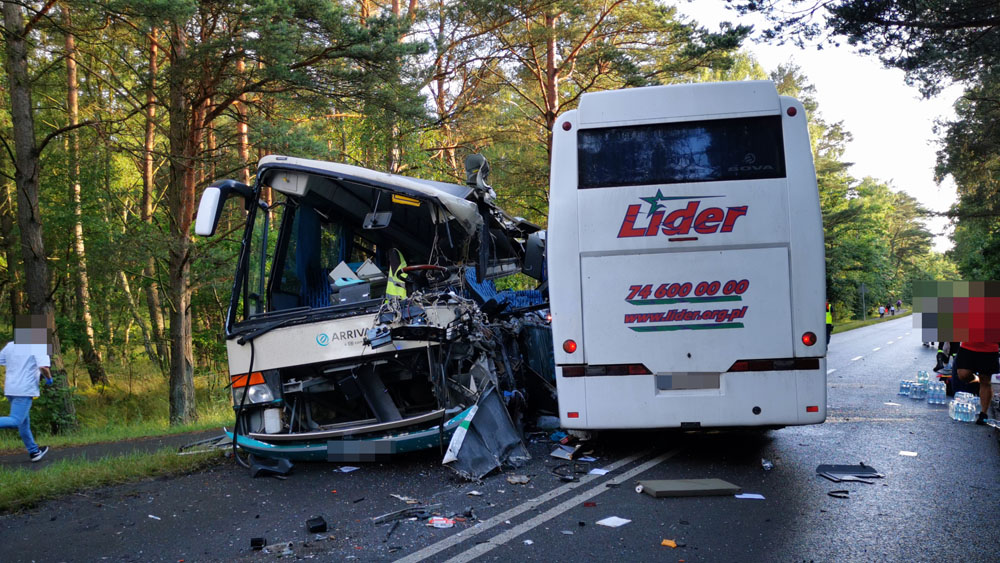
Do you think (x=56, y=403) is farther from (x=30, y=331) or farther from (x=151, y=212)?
(x=151, y=212)

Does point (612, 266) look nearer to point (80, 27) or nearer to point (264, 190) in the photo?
point (264, 190)

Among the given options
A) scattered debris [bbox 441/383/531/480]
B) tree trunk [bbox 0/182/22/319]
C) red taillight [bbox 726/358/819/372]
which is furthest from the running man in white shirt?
tree trunk [bbox 0/182/22/319]

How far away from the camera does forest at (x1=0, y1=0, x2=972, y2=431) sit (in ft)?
40.3

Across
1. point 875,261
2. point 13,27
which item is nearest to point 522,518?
point 13,27

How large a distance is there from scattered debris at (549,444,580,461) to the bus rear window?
2.61m

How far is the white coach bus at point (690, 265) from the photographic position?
6035 mm

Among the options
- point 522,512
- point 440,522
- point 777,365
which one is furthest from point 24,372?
point 777,365

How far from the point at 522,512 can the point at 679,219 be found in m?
2.82

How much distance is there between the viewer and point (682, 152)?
628cm

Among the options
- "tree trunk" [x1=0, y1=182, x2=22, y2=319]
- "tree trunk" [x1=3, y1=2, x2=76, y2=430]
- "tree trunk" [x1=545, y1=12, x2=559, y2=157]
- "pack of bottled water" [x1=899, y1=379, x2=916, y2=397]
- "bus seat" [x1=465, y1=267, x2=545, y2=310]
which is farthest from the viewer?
"tree trunk" [x1=545, y1=12, x2=559, y2=157]

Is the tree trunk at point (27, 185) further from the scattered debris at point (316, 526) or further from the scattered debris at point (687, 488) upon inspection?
the scattered debris at point (687, 488)

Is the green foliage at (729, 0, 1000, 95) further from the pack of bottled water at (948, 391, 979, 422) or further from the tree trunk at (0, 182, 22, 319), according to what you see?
the tree trunk at (0, 182, 22, 319)

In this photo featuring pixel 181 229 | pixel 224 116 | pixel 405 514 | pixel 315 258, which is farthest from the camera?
A: pixel 224 116

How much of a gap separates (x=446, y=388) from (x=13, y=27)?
1069 centimetres
